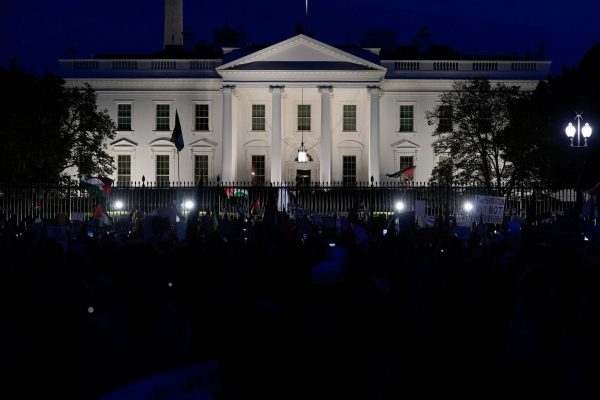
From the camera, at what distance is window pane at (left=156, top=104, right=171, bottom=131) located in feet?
181

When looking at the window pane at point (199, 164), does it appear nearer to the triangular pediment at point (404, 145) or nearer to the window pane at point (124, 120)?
the window pane at point (124, 120)

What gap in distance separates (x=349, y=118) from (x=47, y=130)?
63.9 feet

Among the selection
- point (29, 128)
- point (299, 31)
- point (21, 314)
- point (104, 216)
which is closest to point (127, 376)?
point (21, 314)

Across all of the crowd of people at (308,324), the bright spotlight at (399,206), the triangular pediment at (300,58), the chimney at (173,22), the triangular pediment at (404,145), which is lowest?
the crowd of people at (308,324)

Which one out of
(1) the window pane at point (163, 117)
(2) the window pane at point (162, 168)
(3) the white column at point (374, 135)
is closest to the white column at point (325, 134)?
(3) the white column at point (374, 135)

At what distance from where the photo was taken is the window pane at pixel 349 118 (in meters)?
54.5

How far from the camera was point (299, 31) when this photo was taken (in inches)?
1993

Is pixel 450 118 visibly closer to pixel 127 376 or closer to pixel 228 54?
pixel 228 54

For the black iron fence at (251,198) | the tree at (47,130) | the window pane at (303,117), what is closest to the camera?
the black iron fence at (251,198)

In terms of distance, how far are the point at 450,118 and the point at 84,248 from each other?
124ft

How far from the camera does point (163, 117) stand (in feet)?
181

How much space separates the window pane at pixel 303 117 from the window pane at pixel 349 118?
7.69 ft

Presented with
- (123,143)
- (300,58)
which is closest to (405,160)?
(300,58)

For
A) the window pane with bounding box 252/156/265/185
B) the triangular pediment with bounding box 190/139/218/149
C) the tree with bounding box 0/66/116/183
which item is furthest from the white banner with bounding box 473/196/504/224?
the triangular pediment with bounding box 190/139/218/149
